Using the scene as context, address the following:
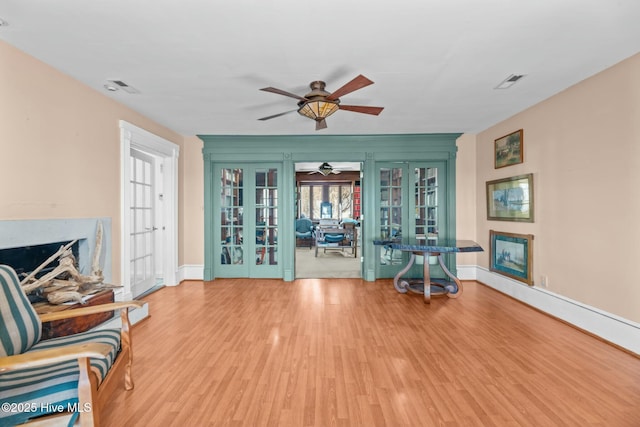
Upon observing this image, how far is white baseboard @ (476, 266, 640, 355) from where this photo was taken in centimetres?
249

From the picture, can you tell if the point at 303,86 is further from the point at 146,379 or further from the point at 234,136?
the point at 146,379

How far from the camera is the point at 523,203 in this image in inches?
148

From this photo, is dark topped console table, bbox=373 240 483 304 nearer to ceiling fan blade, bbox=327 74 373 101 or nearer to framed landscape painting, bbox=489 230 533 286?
framed landscape painting, bbox=489 230 533 286

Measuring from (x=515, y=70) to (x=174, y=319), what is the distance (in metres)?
4.31

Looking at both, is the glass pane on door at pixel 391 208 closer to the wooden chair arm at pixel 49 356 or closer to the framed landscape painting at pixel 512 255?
the framed landscape painting at pixel 512 255

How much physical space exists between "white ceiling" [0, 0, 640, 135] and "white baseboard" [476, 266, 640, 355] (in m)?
2.29

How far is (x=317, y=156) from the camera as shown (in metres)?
4.90

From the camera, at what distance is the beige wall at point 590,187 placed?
98.4 inches

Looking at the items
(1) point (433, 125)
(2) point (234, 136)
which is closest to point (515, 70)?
(1) point (433, 125)

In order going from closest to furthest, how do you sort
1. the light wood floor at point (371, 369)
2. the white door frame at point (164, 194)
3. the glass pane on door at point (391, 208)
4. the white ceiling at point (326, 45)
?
1. the light wood floor at point (371, 369)
2. the white ceiling at point (326, 45)
3. the white door frame at point (164, 194)
4. the glass pane on door at point (391, 208)

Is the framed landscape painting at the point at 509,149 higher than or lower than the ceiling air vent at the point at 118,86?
lower

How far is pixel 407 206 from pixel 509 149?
1.66 m

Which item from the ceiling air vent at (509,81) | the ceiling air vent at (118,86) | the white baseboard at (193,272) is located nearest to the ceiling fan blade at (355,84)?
the ceiling air vent at (509,81)

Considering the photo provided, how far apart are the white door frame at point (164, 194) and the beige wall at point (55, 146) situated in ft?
0.23
